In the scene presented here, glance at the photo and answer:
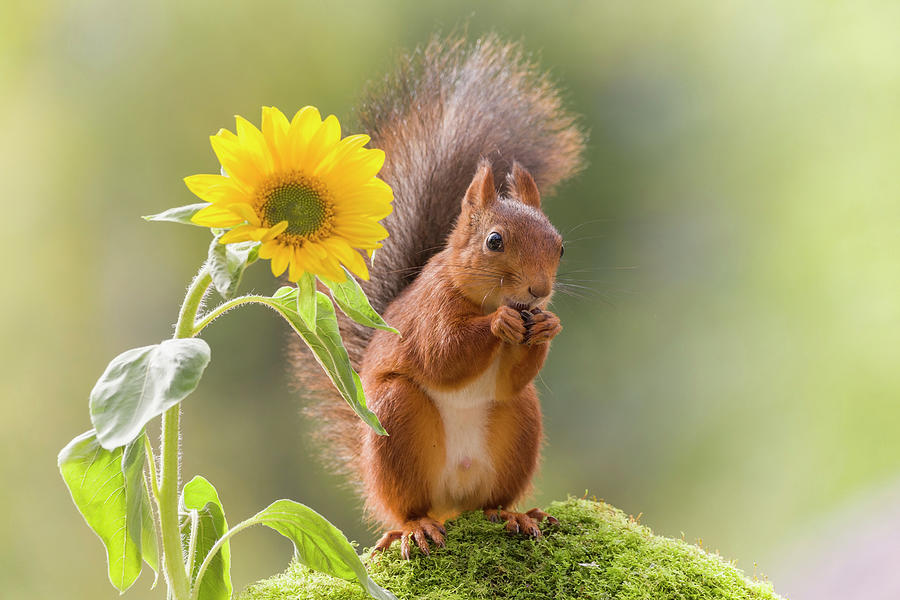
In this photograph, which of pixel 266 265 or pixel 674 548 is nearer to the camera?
pixel 674 548

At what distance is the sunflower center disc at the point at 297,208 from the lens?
1.00 meters

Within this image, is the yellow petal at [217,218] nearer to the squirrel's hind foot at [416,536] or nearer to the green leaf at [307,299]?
the green leaf at [307,299]

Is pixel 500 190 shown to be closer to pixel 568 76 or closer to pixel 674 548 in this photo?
pixel 674 548

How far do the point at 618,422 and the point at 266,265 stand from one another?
1.19m

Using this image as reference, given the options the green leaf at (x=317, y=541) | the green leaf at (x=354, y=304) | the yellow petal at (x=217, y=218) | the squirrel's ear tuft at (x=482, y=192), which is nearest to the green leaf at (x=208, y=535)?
the green leaf at (x=317, y=541)

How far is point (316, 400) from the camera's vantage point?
1.71 meters

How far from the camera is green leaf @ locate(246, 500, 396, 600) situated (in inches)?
44.8

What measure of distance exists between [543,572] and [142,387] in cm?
70

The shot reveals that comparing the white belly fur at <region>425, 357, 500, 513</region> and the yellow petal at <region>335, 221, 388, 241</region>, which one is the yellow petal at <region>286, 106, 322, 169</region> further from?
the white belly fur at <region>425, 357, 500, 513</region>

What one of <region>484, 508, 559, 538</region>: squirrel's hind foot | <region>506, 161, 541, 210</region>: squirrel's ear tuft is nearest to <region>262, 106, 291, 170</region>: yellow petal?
<region>506, 161, 541, 210</region>: squirrel's ear tuft

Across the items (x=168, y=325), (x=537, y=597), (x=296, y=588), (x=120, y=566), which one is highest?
(x=168, y=325)

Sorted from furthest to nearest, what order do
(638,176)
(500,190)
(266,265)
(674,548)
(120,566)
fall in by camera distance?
(638,176) → (266,265) → (500,190) → (674,548) → (120,566)

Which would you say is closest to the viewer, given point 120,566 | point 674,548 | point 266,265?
point 120,566

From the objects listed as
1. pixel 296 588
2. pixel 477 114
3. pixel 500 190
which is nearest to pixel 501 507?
pixel 296 588
